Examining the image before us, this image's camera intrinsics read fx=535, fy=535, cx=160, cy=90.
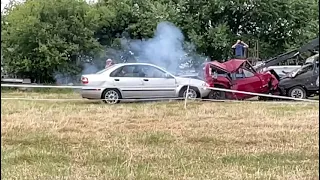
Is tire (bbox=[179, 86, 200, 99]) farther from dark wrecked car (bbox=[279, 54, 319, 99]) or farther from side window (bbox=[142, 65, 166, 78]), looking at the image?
dark wrecked car (bbox=[279, 54, 319, 99])

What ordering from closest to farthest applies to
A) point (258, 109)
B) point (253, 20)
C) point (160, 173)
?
point (160, 173) < point (258, 109) < point (253, 20)

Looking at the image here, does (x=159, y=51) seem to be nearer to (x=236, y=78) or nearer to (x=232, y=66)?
(x=232, y=66)

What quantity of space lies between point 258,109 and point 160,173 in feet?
17.0

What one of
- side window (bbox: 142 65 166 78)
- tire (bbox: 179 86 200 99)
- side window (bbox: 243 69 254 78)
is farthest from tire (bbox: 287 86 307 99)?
side window (bbox: 142 65 166 78)

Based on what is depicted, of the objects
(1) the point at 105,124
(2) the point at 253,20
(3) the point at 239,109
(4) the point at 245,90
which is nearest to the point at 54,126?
(1) the point at 105,124

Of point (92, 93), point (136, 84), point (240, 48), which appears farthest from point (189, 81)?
point (240, 48)

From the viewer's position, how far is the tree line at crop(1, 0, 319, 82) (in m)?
17.2

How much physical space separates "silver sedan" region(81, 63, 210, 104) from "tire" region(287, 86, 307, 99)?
191cm

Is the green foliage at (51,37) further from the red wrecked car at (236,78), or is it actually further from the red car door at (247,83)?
the red car door at (247,83)

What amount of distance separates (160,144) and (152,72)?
5.96 meters

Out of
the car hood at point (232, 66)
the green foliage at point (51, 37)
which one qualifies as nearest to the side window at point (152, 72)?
the car hood at point (232, 66)

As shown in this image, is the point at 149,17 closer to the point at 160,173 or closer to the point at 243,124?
the point at 243,124

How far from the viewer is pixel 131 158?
15.2 feet

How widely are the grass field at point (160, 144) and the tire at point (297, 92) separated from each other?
273 cm
